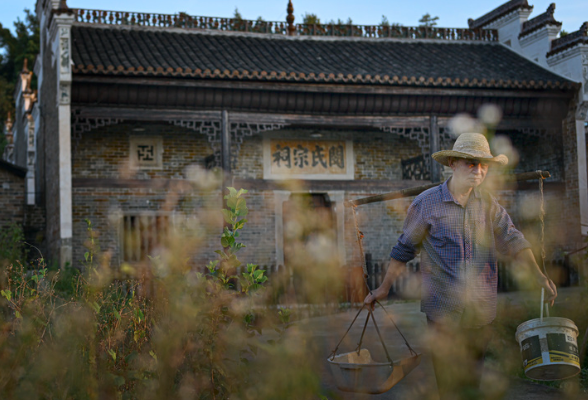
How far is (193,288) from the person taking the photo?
11.9 ft

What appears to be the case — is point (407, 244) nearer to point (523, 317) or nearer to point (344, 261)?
point (523, 317)

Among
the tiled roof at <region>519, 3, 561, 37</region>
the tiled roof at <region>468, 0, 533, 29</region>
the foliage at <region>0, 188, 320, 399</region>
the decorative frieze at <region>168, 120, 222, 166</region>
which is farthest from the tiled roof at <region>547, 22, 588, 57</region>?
the foliage at <region>0, 188, 320, 399</region>

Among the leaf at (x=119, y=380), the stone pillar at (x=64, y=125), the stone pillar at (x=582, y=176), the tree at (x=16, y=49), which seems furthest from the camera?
the tree at (x=16, y=49)

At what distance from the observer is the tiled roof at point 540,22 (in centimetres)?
1452

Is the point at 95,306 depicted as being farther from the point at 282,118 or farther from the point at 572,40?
the point at 572,40

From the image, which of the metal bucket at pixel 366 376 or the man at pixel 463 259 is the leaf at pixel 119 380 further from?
the man at pixel 463 259

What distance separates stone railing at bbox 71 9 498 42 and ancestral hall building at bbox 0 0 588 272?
30 millimetres

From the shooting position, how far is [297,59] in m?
13.4

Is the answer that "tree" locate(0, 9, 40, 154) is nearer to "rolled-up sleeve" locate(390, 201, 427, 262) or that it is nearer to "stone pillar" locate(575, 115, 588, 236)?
"stone pillar" locate(575, 115, 588, 236)

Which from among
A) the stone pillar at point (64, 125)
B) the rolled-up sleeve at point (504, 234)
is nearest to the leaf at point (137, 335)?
the rolled-up sleeve at point (504, 234)

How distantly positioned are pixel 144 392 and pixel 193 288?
0.61m

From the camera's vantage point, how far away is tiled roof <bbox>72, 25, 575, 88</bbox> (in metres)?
12.0

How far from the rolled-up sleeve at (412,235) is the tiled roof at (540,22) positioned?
11949 millimetres

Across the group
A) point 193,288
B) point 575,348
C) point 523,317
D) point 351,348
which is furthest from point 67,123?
point 575,348
